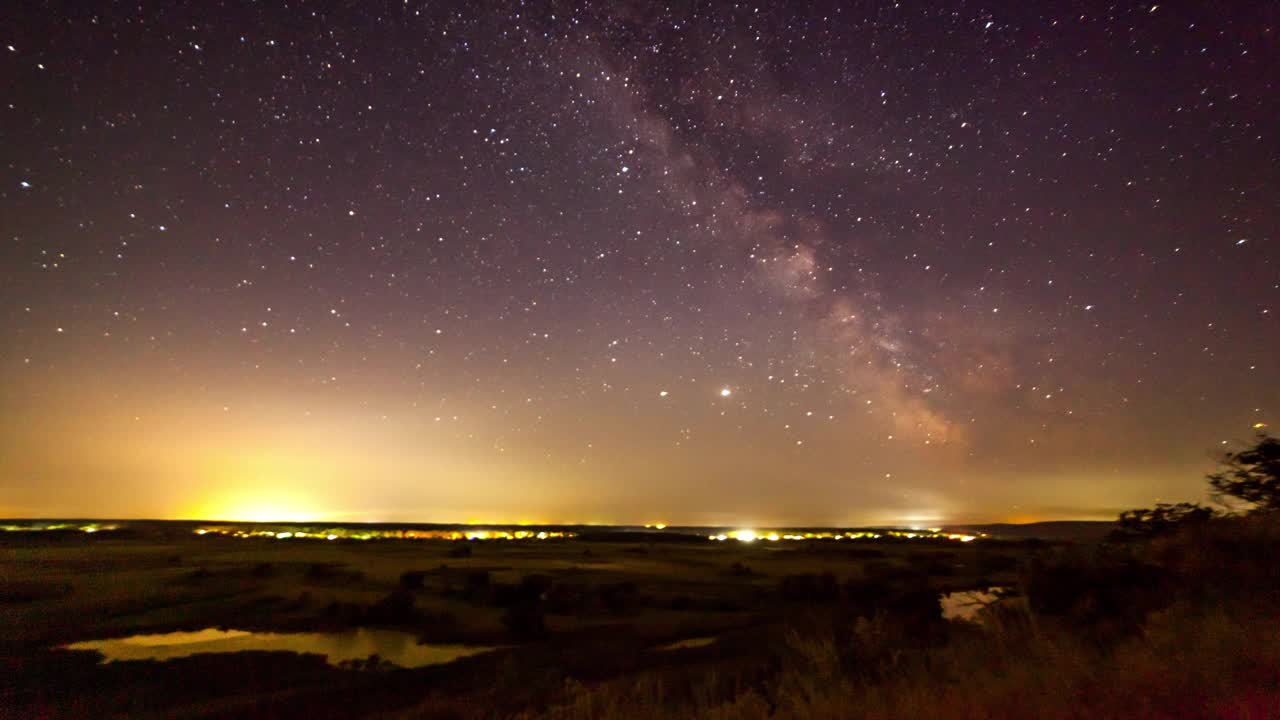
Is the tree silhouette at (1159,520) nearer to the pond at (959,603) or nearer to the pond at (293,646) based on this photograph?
the pond at (959,603)

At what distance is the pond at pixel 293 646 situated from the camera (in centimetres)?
1844

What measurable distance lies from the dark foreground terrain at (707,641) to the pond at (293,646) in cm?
80

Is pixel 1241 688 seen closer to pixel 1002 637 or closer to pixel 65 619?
pixel 1002 637

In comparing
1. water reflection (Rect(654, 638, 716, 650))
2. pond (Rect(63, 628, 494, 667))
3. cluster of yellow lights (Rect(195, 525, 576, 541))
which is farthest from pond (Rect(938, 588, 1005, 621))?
cluster of yellow lights (Rect(195, 525, 576, 541))

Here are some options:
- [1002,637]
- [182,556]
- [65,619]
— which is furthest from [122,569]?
[1002,637]

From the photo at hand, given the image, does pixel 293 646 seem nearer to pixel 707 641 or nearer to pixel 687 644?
pixel 687 644

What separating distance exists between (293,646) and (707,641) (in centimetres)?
1123

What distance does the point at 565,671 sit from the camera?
1628cm

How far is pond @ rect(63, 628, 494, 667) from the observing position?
18.4 metres

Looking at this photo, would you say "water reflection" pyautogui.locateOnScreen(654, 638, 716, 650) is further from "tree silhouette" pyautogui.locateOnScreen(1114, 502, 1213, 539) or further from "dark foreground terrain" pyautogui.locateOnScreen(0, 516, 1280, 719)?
"tree silhouette" pyautogui.locateOnScreen(1114, 502, 1213, 539)

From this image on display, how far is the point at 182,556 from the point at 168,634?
36.8 metres

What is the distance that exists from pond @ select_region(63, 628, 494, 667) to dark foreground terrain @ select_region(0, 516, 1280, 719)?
800mm

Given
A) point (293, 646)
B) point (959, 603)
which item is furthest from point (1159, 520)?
point (293, 646)

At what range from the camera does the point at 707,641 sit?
67.2 feet
